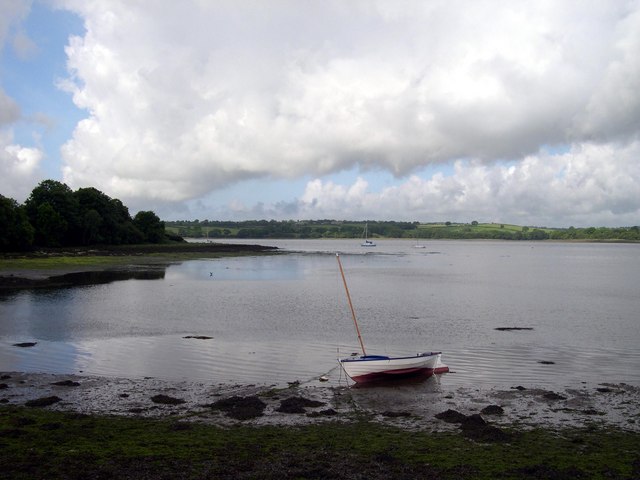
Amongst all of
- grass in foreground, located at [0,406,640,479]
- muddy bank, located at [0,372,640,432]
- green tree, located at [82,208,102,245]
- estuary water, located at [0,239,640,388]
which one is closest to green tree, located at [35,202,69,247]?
green tree, located at [82,208,102,245]

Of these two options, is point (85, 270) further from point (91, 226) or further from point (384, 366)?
point (384, 366)

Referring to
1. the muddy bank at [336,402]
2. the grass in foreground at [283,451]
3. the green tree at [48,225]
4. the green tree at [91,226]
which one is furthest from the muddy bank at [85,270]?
the grass in foreground at [283,451]

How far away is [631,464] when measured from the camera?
35.9 feet

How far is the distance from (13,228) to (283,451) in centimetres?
7504

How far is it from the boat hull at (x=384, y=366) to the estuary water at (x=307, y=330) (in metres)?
0.94

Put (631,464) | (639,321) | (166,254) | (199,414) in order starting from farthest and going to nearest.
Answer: (166,254), (639,321), (199,414), (631,464)

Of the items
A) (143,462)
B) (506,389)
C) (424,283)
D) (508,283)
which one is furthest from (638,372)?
(508,283)

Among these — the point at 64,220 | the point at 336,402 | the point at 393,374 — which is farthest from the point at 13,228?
the point at 336,402

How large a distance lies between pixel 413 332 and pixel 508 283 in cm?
3587

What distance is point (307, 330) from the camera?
2988cm

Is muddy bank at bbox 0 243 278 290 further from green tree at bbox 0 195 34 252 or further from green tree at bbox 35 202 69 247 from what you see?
green tree at bbox 35 202 69 247

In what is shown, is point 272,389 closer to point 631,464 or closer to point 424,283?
point 631,464

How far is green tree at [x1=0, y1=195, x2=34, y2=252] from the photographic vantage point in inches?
2872

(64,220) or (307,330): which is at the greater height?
(64,220)
